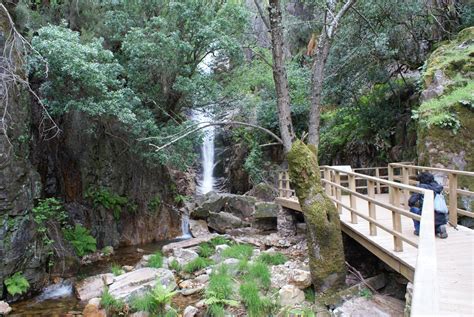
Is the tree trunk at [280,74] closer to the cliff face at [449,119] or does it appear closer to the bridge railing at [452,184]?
the bridge railing at [452,184]

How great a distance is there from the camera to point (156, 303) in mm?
6242

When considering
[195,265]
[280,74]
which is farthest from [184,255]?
[280,74]

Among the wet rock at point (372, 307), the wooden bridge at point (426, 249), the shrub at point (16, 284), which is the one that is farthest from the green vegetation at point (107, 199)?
the wet rock at point (372, 307)

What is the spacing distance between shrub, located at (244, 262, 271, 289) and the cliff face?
399cm

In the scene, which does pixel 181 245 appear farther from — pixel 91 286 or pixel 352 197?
pixel 352 197

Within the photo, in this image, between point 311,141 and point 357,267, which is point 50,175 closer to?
point 311,141

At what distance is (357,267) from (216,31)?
7.76 metres

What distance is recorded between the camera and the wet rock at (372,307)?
5.08 metres

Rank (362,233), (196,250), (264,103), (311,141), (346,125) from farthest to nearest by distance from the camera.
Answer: (264,103) → (346,125) → (196,250) → (311,141) → (362,233)

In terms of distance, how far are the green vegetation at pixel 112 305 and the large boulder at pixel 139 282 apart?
0.43 feet

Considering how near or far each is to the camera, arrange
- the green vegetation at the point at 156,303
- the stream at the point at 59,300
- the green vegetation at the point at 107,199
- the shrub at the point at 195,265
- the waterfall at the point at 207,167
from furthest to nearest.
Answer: the waterfall at the point at 207,167, the green vegetation at the point at 107,199, the shrub at the point at 195,265, the stream at the point at 59,300, the green vegetation at the point at 156,303

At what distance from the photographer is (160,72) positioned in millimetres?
11039

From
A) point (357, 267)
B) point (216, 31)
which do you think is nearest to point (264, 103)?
point (216, 31)

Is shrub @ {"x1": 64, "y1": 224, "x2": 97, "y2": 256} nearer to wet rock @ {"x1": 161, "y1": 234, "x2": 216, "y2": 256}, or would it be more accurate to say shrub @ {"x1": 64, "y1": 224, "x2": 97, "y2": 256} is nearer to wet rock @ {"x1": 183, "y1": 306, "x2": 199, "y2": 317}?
wet rock @ {"x1": 161, "y1": 234, "x2": 216, "y2": 256}
